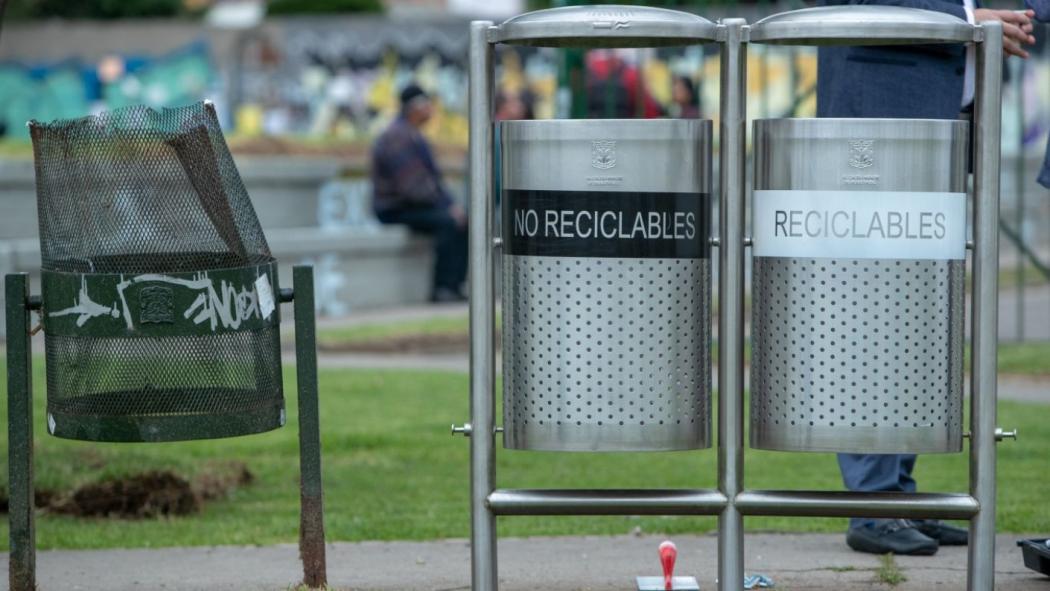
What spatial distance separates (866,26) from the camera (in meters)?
3.72

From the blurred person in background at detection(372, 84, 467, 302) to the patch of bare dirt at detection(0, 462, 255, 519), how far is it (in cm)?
884

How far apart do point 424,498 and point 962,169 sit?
308cm

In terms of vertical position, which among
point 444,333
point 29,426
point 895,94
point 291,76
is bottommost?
point 444,333

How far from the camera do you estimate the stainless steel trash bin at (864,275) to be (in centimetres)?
378

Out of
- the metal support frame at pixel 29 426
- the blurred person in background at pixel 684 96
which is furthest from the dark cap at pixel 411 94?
the metal support frame at pixel 29 426

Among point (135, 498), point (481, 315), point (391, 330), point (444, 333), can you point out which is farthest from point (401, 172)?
point (481, 315)

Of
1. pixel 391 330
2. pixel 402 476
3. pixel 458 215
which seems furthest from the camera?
pixel 458 215

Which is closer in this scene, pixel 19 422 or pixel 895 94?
pixel 19 422

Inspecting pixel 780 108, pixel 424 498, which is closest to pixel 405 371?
pixel 424 498

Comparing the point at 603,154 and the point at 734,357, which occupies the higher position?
the point at 603,154

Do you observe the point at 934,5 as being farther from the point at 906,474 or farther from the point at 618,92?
the point at 618,92

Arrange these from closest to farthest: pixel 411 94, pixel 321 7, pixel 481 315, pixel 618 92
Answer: pixel 481 315
pixel 618 92
pixel 411 94
pixel 321 7

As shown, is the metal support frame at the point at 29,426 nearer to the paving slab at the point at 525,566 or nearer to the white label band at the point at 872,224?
the paving slab at the point at 525,566

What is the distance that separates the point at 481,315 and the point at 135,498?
2.58 meters
